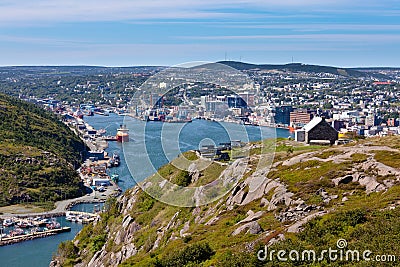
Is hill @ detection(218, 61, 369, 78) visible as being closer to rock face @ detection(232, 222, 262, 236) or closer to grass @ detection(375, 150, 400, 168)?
grass @ detection(375, 150, 400, 168)

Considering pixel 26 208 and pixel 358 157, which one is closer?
pixel 358 157

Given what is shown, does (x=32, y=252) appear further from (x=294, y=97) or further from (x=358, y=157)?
(x=294, y=97)

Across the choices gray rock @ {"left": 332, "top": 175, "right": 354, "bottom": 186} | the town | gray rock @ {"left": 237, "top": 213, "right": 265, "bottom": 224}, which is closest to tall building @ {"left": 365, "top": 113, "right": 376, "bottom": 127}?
the town

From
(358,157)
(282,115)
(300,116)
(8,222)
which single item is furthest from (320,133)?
(282,115)

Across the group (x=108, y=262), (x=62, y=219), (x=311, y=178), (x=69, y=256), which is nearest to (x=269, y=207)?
(x=311, y=178)

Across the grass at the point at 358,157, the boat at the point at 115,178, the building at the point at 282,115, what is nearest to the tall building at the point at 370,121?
the building at the point at 282,115

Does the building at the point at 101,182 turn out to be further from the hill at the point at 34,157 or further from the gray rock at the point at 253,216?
the gray rock at the point at 253,216

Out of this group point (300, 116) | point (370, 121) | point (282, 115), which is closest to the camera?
point (370, 121)
